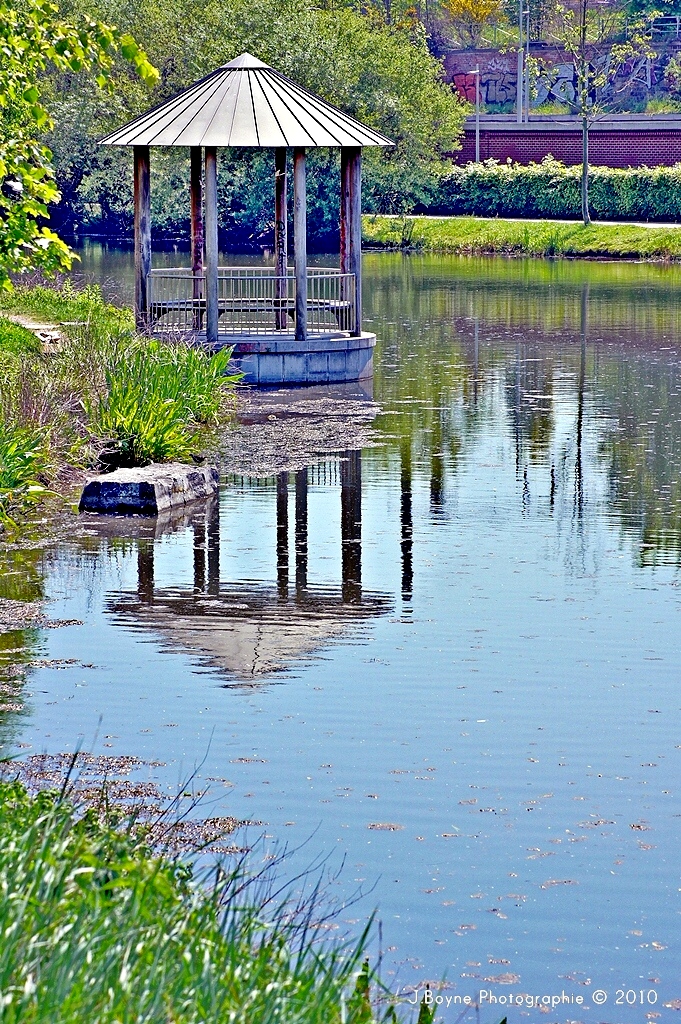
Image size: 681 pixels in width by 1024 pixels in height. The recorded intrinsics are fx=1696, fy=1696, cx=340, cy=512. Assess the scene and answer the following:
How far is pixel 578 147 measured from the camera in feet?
192

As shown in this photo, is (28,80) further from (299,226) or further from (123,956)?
(299,226)

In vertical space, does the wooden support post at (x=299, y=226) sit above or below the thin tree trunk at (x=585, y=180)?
below

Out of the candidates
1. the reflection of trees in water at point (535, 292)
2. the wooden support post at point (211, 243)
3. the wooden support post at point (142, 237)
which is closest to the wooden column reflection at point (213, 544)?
the wooden support post at point (211, 243)

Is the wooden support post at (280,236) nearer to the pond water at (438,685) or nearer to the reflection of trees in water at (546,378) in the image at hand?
the reflection of trees in water at (546,378)

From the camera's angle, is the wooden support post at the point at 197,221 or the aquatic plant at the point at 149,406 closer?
the aquatic plant at the point at 149,406

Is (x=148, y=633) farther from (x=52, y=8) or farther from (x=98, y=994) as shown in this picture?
(x=98, y=994)

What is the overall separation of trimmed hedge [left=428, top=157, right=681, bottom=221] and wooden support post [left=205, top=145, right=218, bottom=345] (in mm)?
32862

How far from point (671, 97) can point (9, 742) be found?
66.4 metres

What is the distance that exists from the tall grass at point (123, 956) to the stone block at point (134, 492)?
8.80 metres

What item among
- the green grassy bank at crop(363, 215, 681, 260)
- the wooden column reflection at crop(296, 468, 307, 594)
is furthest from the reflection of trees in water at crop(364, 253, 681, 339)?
the wooden column reflection at crop(296, 468, 307, 594)

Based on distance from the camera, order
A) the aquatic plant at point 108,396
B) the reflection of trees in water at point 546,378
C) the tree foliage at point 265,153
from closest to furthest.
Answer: the aquatic plant at point 108,396 → the reflection of trees in water at point 546,378 → the tree foliage at point 265,153

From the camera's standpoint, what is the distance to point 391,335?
2791cm

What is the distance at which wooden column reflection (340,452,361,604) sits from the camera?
36.4 ft

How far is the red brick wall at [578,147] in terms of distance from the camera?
186 ft
